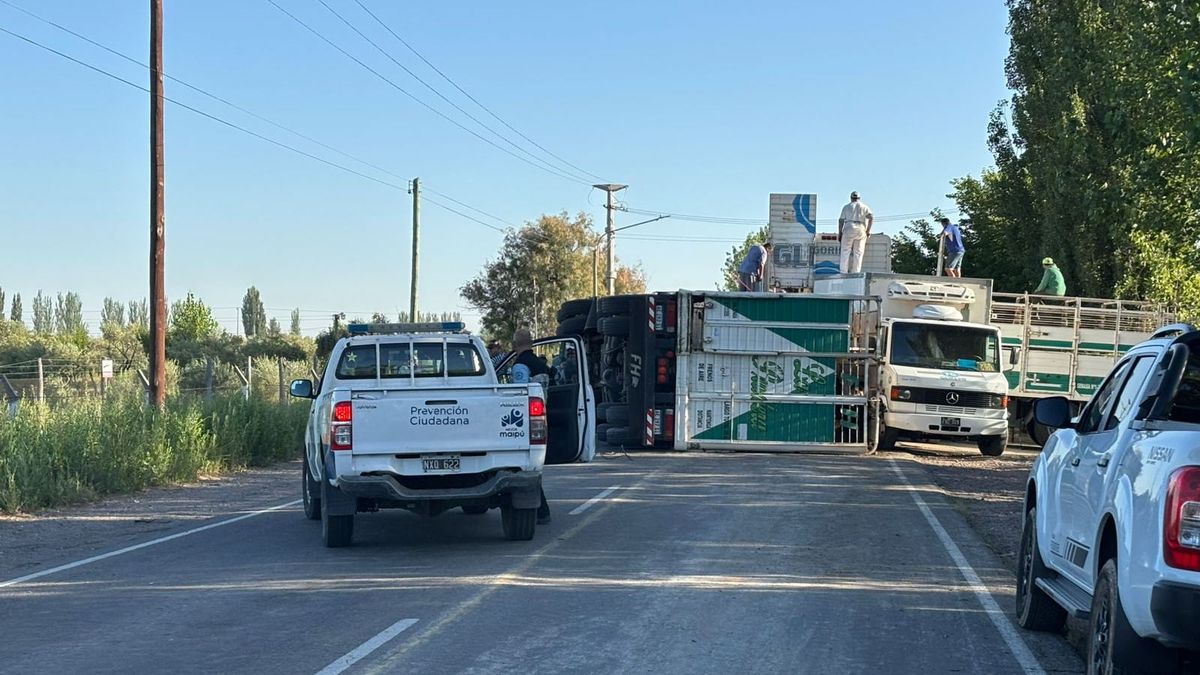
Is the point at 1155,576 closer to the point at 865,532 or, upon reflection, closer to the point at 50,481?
the point at 865,532

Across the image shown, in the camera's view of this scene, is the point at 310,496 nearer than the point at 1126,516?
No

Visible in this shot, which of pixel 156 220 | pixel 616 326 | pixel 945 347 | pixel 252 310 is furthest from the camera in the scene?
pixel 252 310

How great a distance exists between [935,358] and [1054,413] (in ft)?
54.0

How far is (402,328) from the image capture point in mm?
13609

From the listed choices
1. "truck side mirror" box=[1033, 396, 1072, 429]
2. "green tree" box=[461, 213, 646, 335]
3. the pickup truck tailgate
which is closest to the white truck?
the pickup truck tailgate

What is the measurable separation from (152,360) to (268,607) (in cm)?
1437

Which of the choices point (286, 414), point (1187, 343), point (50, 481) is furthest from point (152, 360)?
point (1187, 343)

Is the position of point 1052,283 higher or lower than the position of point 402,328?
higher

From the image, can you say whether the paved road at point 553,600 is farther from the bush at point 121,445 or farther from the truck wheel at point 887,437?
the truck wheel at point 887,437

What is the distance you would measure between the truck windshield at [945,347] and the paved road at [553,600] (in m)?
9.54

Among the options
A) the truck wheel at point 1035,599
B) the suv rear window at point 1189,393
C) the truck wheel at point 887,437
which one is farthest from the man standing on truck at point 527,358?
the truck wheel at point 887,437

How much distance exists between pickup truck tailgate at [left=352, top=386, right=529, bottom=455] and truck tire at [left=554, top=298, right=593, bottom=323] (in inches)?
535

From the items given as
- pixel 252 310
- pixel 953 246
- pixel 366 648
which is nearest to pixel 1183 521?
pixel 366 648

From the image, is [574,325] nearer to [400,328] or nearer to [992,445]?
[992,445]
